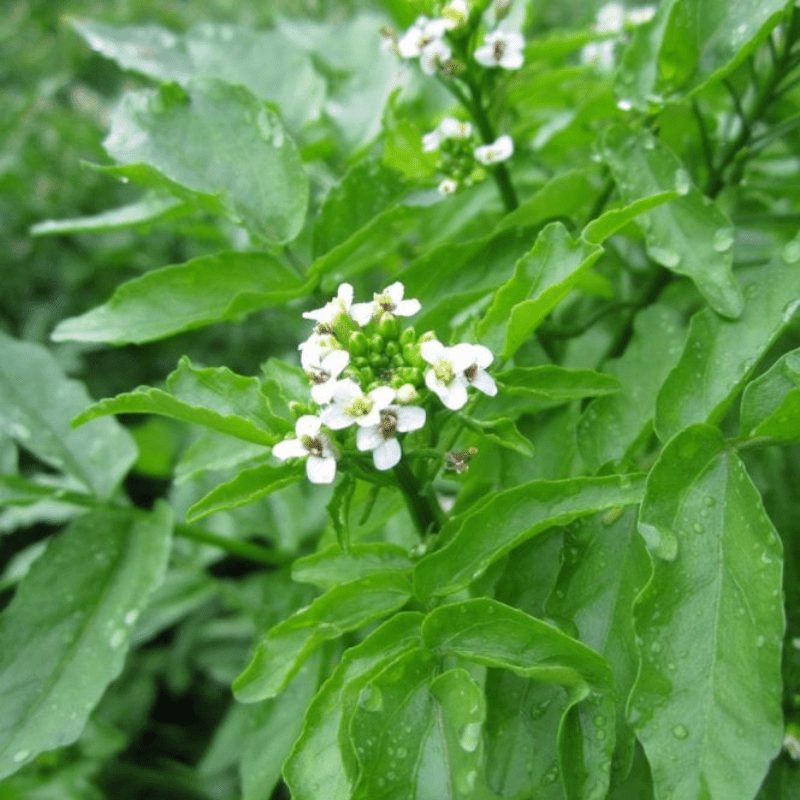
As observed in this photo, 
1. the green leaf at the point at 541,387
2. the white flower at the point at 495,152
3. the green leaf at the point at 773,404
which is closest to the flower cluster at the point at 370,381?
the green leaf at the point at 541,387

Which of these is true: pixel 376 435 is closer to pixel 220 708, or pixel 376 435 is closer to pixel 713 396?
pixel 713 396

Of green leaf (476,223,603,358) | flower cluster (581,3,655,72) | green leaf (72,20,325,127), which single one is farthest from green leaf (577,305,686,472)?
green leaf (72,20,325,127)

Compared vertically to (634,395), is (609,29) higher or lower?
higher

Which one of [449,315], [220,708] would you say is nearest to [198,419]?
[449,315]

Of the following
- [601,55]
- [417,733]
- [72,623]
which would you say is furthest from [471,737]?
[601,55]

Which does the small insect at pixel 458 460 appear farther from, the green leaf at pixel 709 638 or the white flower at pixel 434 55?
the white flower at pixel 434 55

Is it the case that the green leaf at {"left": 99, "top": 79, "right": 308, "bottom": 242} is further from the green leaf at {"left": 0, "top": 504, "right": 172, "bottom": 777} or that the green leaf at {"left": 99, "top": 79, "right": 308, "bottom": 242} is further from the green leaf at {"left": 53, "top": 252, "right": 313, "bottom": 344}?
the green leaf at {"left": 0, "top": 504, "right": 172, "bottom": 777}

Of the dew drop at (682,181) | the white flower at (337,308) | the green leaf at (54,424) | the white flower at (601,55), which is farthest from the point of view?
the white flower at (601,55)

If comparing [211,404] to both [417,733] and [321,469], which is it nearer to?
[321,469]
